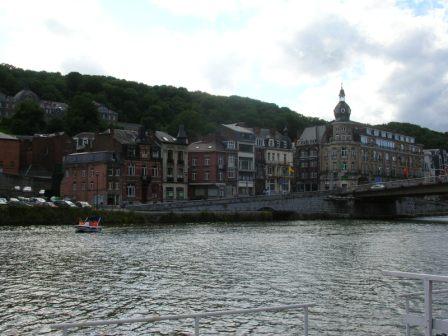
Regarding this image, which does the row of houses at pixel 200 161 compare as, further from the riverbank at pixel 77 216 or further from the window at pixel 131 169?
the riverbank at pixel 77 216

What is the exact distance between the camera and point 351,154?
14400cm

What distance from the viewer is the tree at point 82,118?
6132 inches

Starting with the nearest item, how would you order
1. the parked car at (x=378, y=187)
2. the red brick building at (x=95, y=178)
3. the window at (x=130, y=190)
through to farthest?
the red brick building at (x=95, y=178) < the window at (x=130, y=190) < the parked car at (x=378, y=187)

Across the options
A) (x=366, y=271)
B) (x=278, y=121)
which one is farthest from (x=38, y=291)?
(x=278, y=121)

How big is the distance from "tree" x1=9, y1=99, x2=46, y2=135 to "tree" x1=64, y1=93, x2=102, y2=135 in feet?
24.1

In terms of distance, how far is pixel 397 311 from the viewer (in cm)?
→ 2188

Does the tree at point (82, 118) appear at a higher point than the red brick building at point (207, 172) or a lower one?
higher

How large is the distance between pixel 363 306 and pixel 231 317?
5519mm

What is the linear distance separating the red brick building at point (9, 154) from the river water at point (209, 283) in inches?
2652

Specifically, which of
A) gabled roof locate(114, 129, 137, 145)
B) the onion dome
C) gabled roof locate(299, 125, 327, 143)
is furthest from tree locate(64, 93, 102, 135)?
the onion dome

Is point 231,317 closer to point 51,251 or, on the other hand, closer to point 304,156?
point 51,251

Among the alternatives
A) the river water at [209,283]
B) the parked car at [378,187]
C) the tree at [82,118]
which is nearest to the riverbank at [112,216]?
the parked car at [378,187]

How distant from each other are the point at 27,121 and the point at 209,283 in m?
139

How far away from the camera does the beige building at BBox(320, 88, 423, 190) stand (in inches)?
5645
